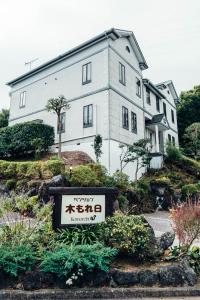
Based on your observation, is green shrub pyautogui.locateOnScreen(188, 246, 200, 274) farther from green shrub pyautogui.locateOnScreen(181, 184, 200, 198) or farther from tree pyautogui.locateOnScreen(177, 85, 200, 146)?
tree pyautogui.locateOnScreen(177, 85, 200, 146)

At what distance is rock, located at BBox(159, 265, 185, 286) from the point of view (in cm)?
505

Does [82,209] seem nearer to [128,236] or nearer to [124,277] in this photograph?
[128,236]

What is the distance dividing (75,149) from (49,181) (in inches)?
317

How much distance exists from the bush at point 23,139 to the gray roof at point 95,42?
19.4 feet

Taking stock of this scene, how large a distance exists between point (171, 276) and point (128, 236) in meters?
1.01

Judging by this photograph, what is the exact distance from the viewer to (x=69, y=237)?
5527 millimetres

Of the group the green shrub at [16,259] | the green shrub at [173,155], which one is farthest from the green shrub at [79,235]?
the green shrub at [173,155]

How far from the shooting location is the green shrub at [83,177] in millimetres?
11977

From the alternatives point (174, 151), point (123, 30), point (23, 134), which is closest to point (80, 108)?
point (23, 134)

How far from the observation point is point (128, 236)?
544cm

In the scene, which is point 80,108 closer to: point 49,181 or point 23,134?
point 23,134

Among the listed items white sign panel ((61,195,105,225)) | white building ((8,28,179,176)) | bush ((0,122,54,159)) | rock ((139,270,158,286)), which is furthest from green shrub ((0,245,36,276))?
bush ((0,122,54,159))

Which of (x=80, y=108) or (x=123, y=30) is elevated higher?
(x=123, y=30)

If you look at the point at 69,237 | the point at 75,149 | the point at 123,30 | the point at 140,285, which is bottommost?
the point at 140,285
